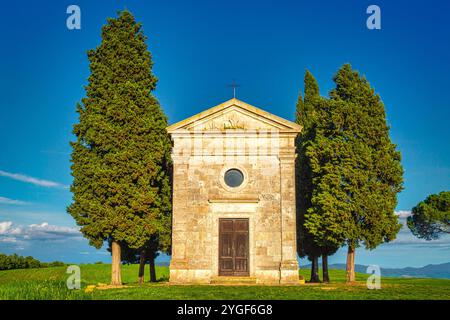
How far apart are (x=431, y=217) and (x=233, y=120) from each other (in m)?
18.4

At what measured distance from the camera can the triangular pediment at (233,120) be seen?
24.3 meters

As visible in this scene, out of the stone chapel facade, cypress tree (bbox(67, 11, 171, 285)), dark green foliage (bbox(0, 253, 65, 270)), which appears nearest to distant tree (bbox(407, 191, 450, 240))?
the stone chapel facade

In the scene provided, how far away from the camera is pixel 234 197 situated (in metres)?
23.8

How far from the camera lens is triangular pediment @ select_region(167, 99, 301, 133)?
79.6 feet

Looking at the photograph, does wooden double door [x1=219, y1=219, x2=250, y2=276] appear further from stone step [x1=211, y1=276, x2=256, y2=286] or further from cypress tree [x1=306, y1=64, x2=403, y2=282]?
cypress tree [x1=306, y1=64, x2=403, y2=282]

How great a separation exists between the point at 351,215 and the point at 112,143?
12168 mm

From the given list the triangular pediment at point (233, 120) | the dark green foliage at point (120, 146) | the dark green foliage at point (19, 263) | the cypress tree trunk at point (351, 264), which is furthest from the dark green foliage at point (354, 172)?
the dark green foliage at point (19, 263)

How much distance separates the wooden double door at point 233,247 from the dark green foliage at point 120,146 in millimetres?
3116

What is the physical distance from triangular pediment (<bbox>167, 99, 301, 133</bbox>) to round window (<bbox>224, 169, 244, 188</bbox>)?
2.16 metres

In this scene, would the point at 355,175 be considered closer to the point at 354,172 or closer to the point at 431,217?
the point at 354,172

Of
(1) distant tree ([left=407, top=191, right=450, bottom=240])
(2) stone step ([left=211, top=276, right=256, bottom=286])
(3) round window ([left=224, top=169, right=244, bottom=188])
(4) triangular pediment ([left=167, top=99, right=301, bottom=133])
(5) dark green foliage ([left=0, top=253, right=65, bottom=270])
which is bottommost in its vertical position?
(5) dark green foliage ([left=0, top=253, right=65, bottom=270])

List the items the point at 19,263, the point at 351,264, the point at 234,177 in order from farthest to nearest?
the point at 19,263 < the point at 234,177 < the point at 351,264

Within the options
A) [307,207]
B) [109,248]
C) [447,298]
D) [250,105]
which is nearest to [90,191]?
[109,248]

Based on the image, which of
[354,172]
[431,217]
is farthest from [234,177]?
[431,217]
